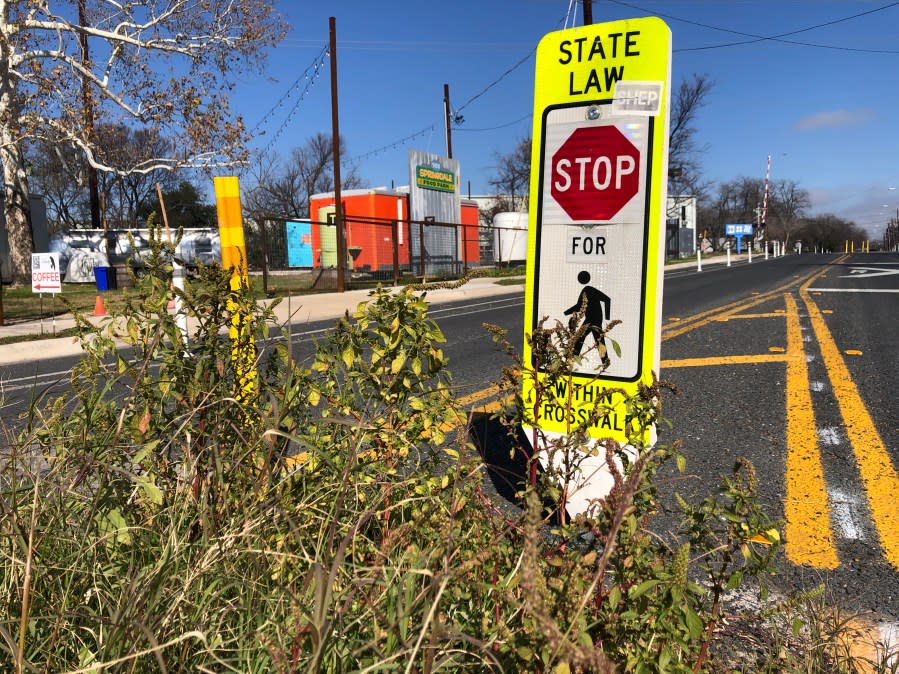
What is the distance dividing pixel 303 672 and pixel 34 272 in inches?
416

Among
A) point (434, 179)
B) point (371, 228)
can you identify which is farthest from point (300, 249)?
point (434, 179)

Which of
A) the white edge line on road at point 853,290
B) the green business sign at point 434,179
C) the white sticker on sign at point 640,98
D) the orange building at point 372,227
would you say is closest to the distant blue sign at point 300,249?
the orange building at point 372,227

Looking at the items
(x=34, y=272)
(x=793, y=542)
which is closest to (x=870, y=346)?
(x=793, y=542)

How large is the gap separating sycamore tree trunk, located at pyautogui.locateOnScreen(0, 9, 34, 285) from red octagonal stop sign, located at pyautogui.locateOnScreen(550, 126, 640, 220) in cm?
2090

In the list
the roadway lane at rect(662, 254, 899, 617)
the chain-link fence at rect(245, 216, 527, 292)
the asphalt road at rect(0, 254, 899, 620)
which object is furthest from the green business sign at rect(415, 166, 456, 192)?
the roadway lane at rect(662, 254, 899, 617)

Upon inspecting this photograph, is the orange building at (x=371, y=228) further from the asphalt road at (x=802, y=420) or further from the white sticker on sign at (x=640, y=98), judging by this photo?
the white sticker on sign at (x=640, y=98)

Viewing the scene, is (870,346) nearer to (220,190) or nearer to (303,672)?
(220,190)

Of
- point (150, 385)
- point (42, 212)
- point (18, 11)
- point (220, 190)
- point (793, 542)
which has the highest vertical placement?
point (18, 11)

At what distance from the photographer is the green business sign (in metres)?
26.2

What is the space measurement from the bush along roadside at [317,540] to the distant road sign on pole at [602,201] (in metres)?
0.57

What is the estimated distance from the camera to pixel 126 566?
1555mm

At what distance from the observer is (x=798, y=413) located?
13.3ft

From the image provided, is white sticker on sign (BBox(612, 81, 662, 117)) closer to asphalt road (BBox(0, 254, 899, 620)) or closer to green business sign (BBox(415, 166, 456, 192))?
asphalt road (BBox(0, 254, 899, 620))

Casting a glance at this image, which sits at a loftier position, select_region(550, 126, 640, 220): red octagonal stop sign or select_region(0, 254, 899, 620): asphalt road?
select_region(550, 126, 640, 220): red octagonal stop sign
